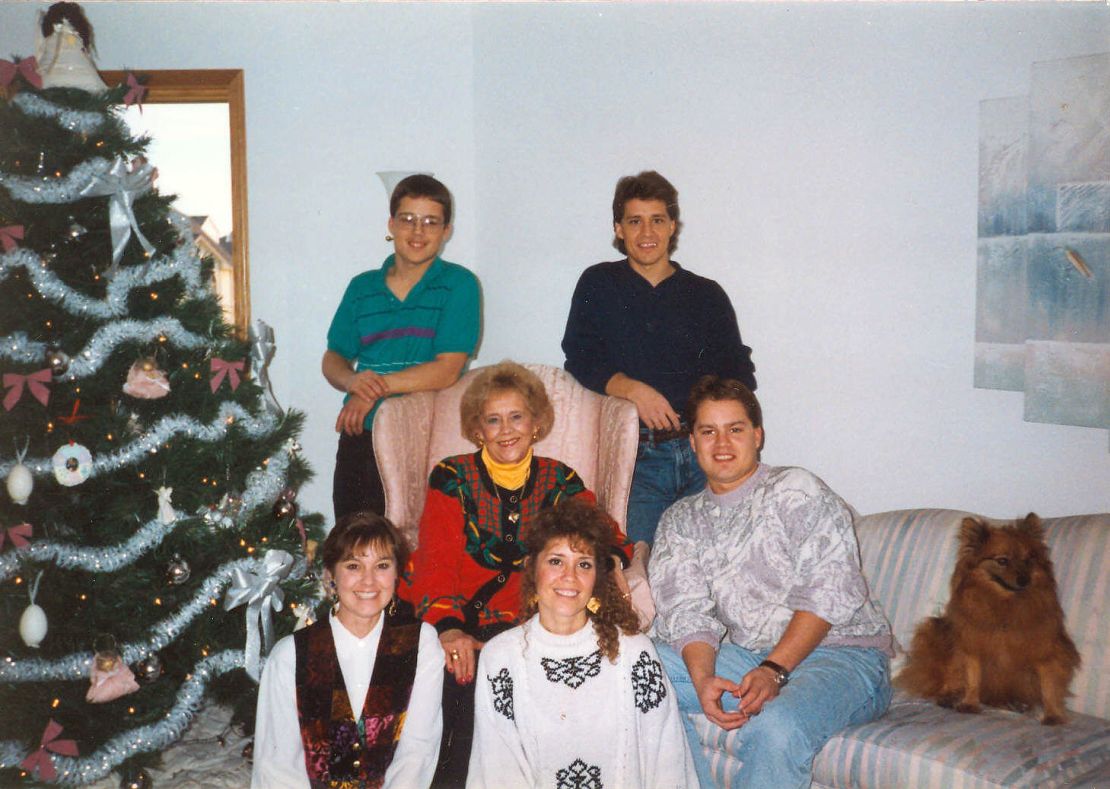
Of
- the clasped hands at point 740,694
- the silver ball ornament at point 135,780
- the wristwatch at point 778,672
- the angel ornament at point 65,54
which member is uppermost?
the angel ornament at point 65,54

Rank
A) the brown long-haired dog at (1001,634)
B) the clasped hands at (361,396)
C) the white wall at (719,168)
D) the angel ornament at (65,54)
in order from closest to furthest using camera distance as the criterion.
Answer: the brown long-haired dog at (1001,634) → the angel ornament at (65,54) → the white wall at (719,168) → the clasped hands at (361,396)

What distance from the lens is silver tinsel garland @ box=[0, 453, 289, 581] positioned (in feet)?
7.36

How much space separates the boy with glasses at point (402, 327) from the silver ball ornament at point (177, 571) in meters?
0.64

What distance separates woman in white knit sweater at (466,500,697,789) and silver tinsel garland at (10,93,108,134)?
1.57m

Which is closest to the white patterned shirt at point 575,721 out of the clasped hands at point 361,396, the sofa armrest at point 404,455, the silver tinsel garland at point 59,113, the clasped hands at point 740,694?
the clasped hands at point 740,694

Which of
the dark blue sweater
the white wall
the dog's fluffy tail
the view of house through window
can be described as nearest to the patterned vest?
the dark blue sweater

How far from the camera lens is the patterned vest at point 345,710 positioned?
78.8 inches

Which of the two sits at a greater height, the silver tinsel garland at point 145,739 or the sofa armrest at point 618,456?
the sofa armrest at point 618,456

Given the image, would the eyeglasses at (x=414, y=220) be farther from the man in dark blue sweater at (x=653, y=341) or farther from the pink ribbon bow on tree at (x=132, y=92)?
the pink ribbon bow on tree at (x=132, y=92)

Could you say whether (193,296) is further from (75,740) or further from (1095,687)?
(1095,687)

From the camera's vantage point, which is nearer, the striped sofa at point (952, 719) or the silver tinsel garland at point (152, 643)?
the striped sofa at point (952, 719)

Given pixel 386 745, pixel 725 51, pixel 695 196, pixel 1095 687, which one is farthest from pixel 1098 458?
pixel 386 745

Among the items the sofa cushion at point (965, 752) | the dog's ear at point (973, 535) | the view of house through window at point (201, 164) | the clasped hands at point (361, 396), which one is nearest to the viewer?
the sofa cushion at point (965, 752)

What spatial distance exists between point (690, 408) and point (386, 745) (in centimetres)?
108
